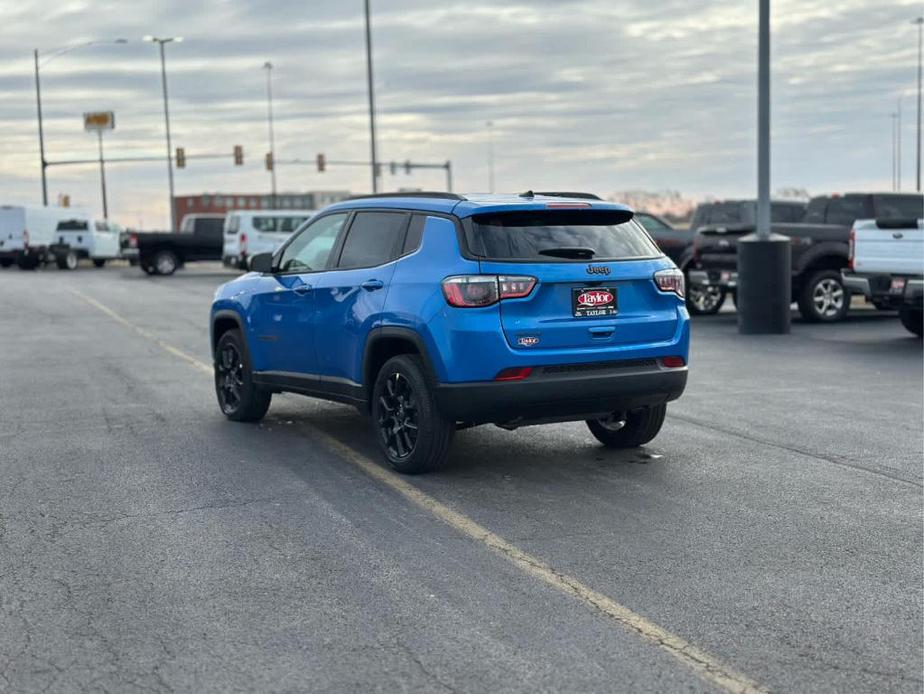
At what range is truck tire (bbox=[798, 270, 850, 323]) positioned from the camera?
20062 millimetres

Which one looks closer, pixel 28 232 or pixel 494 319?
pixel 494 319

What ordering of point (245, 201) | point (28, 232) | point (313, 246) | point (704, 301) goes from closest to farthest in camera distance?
point (313, 246) → point (704, 301) → point (28, 232) → point (245, 201)

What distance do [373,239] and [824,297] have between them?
13.2 m

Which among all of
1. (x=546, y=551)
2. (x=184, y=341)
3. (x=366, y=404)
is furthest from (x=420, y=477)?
(x=184, y=341)

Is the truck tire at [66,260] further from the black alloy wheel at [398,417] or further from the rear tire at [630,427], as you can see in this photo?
the black alloy wheel at [398,417]

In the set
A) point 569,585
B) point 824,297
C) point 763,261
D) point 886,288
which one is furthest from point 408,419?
point 824,297

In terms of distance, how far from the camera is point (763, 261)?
18359 mm

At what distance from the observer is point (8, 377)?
1368cm

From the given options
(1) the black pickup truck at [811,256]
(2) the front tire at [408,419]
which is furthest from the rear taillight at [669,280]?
(1) the black pickup truck at [811,256]

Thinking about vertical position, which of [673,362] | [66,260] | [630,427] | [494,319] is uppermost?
[494,319]

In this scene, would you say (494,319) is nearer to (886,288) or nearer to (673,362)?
(673,362)

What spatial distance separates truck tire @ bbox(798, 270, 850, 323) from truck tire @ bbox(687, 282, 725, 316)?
6.90ft

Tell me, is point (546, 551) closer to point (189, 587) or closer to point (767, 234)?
point (189, 587)

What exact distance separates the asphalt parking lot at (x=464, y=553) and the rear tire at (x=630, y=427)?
16 cm
